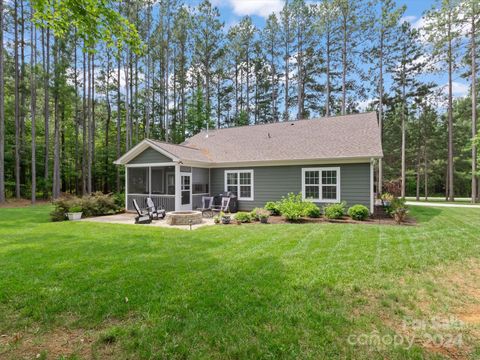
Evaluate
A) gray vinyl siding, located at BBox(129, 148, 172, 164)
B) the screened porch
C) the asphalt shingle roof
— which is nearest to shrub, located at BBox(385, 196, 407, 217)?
the asphalt shingle roof

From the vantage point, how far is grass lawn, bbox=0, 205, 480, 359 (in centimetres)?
239

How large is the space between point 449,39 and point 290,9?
13193 mm

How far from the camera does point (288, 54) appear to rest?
25250mm

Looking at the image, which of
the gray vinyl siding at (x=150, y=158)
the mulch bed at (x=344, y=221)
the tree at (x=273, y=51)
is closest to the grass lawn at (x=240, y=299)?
the mulch bed at (x=344, y=221)

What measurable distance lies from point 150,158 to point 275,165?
628 centimetres

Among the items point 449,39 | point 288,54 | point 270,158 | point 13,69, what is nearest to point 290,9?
point 288,54

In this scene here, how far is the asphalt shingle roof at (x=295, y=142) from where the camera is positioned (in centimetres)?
1138

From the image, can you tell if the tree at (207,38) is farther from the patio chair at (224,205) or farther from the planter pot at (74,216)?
the planter pot at (74,216)

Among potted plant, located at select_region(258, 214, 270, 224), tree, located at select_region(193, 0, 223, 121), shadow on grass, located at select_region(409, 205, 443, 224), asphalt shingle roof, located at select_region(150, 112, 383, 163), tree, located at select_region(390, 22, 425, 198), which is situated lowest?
shadow on grass, located at select_region(409, 205, 443, 224)

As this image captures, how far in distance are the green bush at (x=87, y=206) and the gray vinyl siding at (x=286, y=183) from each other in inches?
203

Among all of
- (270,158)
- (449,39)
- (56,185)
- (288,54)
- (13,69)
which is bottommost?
(56,185)

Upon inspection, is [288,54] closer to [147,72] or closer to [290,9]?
[290,9]

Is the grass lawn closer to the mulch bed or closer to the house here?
the mulch bed

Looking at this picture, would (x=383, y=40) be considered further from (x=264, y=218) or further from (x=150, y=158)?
(x=150, y=158)
